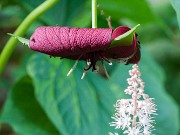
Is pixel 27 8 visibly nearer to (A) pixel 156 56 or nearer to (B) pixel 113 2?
(B) pixel 113 2

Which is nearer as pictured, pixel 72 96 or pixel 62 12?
pixel 72 96

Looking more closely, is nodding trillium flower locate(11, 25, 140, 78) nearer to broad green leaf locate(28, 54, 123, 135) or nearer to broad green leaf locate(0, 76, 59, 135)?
broad green leaf locate(28, 54, 123, 135)

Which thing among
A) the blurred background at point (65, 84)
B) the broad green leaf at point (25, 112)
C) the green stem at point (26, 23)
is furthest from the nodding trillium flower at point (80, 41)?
the broad green leaf at point (25, 112)

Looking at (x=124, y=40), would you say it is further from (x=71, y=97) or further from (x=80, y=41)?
(x=71, y=97)

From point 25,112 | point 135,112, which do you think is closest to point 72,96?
point 25,112

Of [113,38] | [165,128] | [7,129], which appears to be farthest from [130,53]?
[7,129]

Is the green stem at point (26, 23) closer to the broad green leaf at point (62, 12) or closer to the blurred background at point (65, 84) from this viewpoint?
the blurred background at point (65, 84)

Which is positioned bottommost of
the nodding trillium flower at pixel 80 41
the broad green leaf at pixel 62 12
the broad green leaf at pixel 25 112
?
the nodding trillium flower at pixel 80 41
